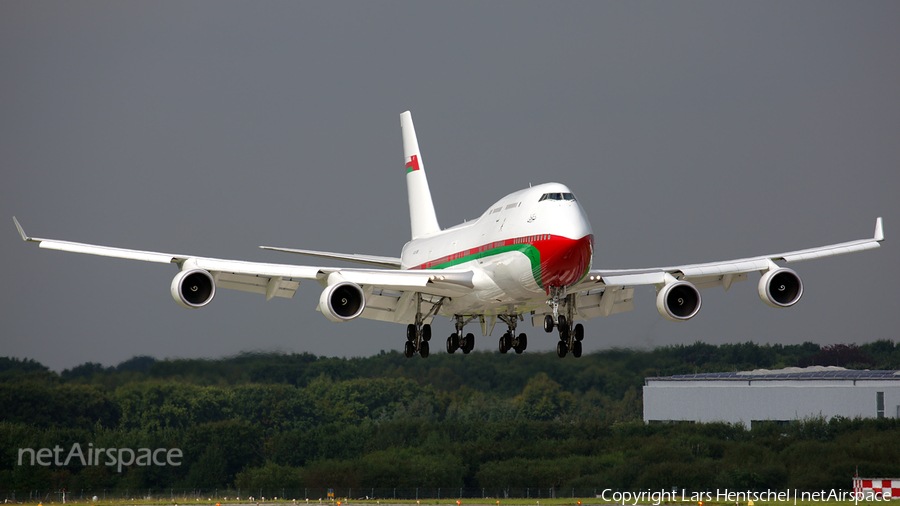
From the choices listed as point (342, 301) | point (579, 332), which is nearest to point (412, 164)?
point (579, 332)

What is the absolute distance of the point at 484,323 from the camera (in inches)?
1543

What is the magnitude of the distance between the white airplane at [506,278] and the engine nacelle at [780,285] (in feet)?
0.11

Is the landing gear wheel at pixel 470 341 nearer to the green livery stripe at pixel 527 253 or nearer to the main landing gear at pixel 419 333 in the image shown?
the main landing gear at pixel 419 333

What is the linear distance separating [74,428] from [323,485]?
A: 17.6 metres

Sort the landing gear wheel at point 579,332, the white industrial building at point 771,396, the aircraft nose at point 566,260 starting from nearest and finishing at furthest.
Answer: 1. the aircraft nose at point 566,260
2. the landing gear wheel at point 579,332
3. the white industrial building at point 771,396

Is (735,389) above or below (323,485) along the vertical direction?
above

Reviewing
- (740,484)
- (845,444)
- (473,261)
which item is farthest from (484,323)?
(845,444)

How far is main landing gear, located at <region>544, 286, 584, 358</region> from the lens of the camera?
106ft

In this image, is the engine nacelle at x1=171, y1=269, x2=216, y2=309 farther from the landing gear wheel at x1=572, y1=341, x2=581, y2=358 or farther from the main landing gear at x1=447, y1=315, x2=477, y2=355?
the landing gear wheel at x1=572, y1=341, x2=581, y2=358

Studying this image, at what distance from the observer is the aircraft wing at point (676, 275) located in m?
34.7

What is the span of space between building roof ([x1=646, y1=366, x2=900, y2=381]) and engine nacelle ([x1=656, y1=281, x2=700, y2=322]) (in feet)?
153

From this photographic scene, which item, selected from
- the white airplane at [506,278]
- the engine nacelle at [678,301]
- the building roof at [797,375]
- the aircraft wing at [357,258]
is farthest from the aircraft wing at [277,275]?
the building roof at [797,375]

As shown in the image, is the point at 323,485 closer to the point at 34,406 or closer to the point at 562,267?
the point at 34,406

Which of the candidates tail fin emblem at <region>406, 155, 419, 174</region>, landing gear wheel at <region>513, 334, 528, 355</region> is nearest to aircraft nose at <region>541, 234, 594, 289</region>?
landing gear wheel at <region>513, 334, 528, 355</region>
